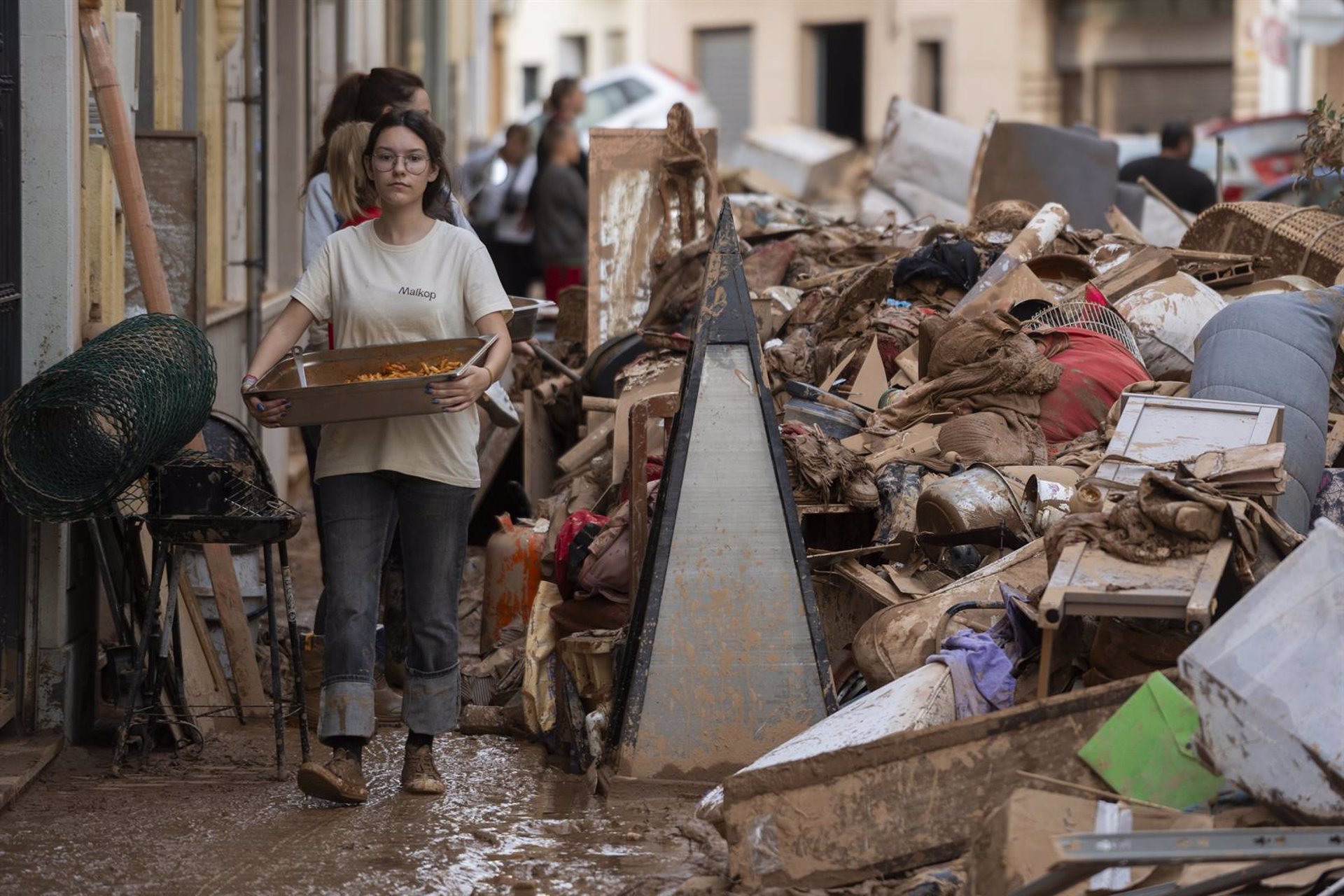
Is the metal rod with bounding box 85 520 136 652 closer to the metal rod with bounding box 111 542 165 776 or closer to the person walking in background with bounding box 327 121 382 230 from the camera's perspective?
the metal rod with bounding box 111 542 165 776

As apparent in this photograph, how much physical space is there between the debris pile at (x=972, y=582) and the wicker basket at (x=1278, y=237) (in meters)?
0.16

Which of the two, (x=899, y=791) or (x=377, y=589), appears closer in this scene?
(x=899, y=791)

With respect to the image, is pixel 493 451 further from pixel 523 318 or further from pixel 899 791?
pixel 899 791

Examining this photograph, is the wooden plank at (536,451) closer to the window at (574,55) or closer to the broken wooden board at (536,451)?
the broken wooden board at (536,451)

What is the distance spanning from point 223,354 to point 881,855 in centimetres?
523

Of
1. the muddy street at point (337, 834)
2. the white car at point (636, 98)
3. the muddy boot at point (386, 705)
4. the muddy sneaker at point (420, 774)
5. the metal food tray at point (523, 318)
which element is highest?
the white car at point (636, 98)

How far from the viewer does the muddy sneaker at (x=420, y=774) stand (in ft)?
16.4

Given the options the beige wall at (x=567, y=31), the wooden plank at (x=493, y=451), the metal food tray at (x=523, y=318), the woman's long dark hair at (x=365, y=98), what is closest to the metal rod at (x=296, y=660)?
the metal food tray at (x=523, y=318)

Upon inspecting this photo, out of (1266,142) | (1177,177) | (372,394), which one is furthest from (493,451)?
(1266,142)

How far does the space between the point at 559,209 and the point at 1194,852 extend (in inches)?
416

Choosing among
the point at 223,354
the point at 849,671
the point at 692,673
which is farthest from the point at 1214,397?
the point at 223,354

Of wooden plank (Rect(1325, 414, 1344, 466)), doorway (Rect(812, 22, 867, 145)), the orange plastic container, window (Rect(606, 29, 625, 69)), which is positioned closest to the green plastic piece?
wooden plank (Rect(1325, 414, 1344, 466))

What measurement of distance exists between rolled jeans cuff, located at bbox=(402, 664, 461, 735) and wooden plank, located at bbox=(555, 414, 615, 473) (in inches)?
87.7

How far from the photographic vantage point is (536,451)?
26.2 feet
